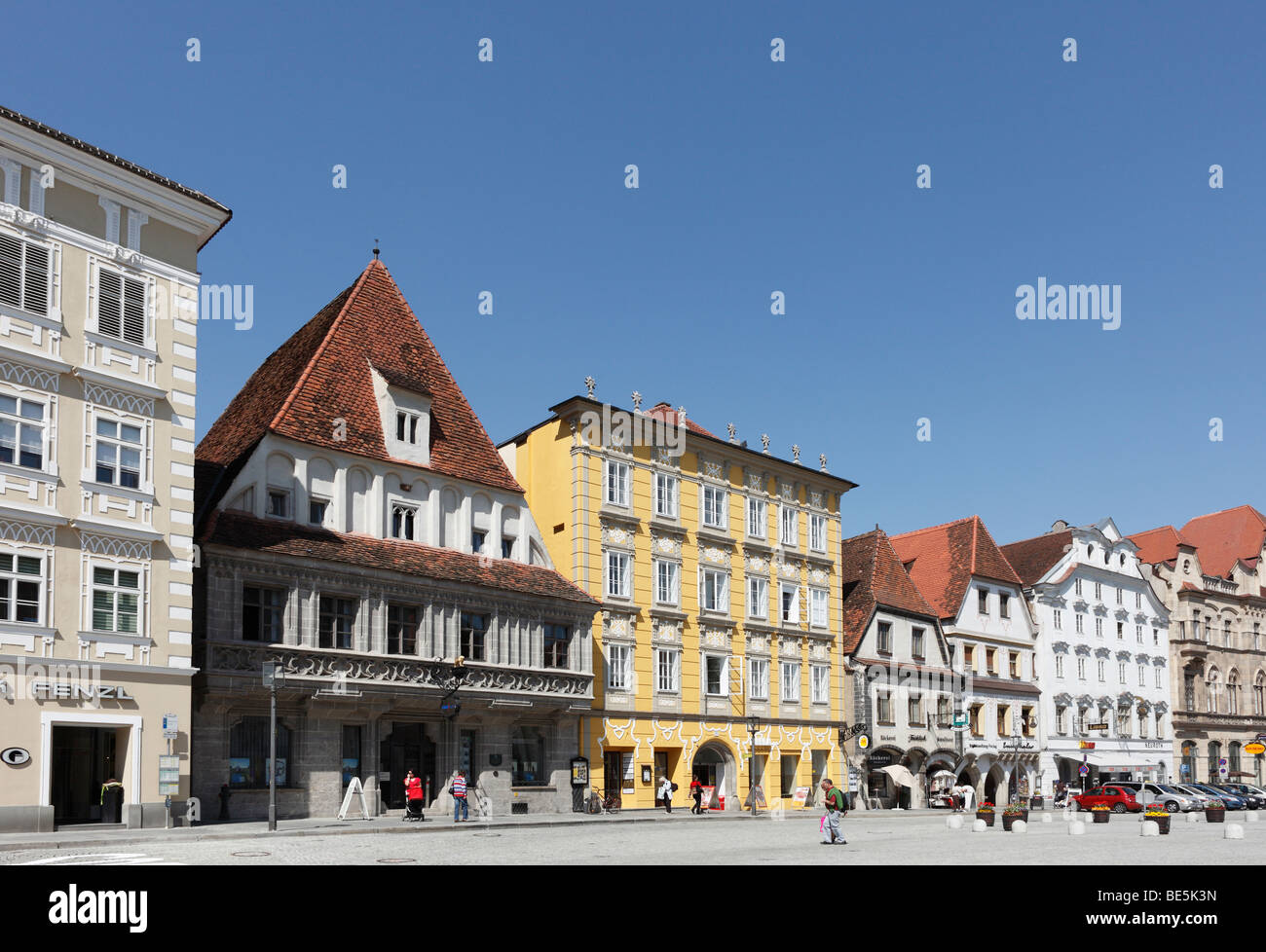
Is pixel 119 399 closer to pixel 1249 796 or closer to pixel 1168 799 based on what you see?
pixel 1168 799

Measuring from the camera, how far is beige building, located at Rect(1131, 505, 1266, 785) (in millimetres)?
80562

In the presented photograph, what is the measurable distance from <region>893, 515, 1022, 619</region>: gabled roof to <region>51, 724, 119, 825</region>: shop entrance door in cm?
4441

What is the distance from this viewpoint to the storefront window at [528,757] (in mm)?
43062

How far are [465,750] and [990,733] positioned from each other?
→ 34171 mm

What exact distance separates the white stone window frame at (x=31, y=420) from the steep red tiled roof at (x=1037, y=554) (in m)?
54.8

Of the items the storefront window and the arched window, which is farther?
the storefront window

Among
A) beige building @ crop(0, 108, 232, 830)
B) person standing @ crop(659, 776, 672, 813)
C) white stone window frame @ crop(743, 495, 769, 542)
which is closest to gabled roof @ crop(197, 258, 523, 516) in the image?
beige building @ crop(0, 108, 232, 830)

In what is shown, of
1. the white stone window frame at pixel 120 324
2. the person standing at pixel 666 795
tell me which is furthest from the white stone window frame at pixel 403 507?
the person standing at pixel 666 795

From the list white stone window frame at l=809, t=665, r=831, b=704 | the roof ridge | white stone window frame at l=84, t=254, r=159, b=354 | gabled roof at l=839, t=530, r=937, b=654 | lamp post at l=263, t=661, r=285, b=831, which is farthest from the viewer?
gabled roof at l=839, t=530, r=937, b=654

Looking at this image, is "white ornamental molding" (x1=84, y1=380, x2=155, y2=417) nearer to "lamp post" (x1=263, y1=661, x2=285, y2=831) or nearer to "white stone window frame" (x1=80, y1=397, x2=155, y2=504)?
"white stone window frame" (x1=80, y1=397, x2=155, y2=504)

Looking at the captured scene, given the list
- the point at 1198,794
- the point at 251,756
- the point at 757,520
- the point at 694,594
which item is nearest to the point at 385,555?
the point at 251,756

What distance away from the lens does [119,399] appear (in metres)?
32.1

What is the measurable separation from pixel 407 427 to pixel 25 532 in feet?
48.6

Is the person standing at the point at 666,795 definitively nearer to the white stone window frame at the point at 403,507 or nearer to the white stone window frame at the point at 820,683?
the white stone window frame at the point at 820,683
